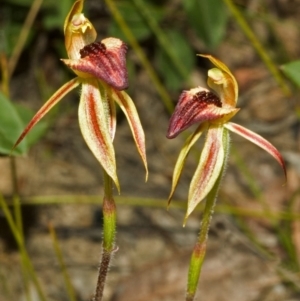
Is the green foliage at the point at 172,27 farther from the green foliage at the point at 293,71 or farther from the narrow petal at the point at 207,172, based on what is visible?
the narrow petal at the point at 207,172

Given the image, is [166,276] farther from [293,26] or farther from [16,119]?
[293,26]

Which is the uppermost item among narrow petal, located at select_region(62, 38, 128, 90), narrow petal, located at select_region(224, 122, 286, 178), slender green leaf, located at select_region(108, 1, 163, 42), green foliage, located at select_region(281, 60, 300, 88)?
narrow petal, located at select_region(62, 38, 128, 90)

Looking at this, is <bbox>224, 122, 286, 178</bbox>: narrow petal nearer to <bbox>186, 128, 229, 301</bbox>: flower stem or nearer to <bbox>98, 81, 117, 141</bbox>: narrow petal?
<bbox>186, 128, 229, 301</bbox>: flower stem

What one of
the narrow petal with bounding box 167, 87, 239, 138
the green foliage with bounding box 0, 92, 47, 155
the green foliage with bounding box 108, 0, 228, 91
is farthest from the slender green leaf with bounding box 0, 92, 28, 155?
the green foliage with bounding box 108, 0, 228, 91

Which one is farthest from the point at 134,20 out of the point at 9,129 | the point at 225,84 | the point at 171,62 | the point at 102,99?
the point at 102,99

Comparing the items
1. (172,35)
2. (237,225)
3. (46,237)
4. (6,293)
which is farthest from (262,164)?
(6,293)

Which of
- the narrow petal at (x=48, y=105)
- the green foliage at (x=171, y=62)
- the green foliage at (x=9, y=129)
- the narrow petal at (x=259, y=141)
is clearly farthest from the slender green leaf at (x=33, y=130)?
the green foliage at (x=171, y=62)

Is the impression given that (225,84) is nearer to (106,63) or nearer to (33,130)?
(106,63)
